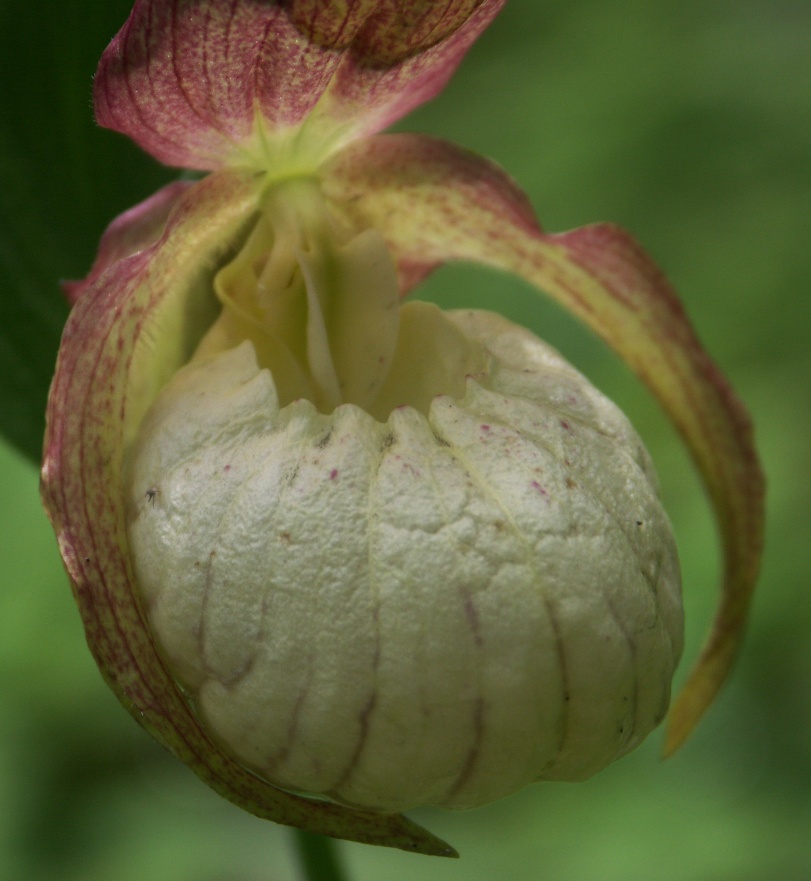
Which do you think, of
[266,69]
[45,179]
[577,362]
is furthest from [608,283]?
[577,362]

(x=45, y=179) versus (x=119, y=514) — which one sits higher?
(x=45, y=179)

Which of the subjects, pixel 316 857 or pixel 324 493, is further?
pixel 316 857

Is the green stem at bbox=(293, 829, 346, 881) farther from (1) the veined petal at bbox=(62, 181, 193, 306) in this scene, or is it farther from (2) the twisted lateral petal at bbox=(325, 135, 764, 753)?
(1) the veined petal at bbox=(62, 181, 193, 306)

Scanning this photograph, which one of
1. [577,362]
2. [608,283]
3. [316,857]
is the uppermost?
[608,283]

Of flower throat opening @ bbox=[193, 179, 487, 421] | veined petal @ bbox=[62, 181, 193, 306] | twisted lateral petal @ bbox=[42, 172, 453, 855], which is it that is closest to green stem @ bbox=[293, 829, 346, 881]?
twisted lateral petal @ bbox=[42, 172, 453, 855]

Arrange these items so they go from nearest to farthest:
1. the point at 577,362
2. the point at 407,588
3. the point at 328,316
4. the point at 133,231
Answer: the point at 407,588 < the point at 133,231 < the point at 328,316 < the point at 577,362

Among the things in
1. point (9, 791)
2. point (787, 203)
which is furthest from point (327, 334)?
point (787, 203)

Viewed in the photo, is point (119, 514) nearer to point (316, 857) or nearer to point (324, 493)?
point (324, 493)
